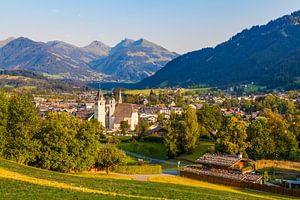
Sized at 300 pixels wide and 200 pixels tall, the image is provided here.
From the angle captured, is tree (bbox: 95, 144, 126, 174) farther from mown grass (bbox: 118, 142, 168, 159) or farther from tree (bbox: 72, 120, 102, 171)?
mown grass (bbox: 118, 142, 168, 159)

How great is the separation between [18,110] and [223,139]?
3493cm

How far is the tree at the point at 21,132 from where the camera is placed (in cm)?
4683

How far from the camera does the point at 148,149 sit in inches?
3182

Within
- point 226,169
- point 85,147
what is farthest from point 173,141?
point 85,147

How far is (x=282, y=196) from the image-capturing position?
133 ft

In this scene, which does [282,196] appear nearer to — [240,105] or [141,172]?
[141,172]

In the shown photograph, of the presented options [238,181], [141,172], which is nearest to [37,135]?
[141,172]

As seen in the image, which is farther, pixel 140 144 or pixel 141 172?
pixel 140 144

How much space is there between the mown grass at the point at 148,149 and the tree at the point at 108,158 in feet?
80.3

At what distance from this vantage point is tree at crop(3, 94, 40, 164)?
1844 inches

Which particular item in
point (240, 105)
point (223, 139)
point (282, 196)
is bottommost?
point (282, 196)

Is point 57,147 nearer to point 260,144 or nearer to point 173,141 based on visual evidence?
point 173,141

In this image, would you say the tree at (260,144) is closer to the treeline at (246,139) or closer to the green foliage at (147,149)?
the treeline at (246,139)

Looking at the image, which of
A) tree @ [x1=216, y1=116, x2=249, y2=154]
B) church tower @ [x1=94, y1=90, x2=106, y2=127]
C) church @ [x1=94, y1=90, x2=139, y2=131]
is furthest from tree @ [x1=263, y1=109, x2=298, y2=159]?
church tower @ [x1=94, y1=90, x2=106, y2=127]
